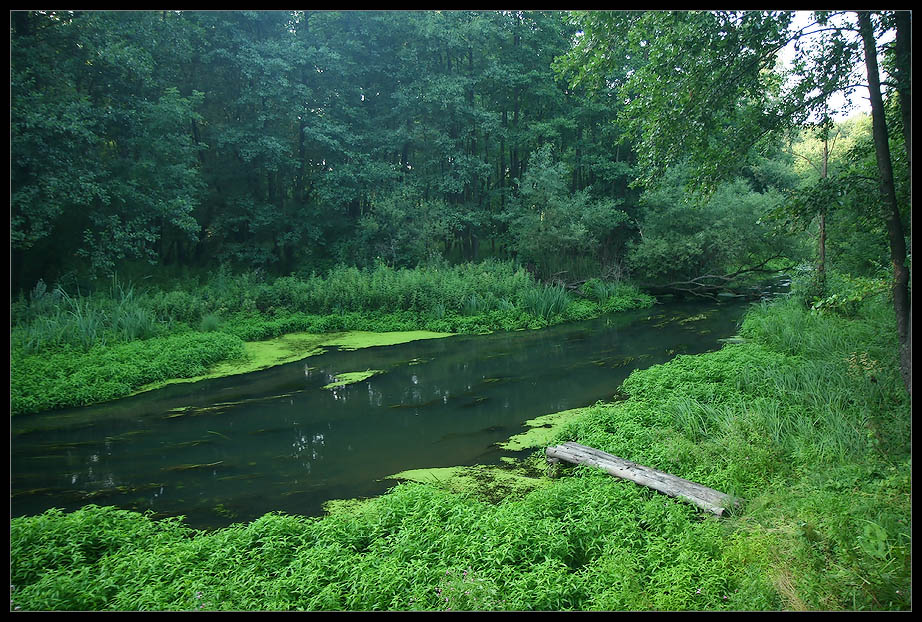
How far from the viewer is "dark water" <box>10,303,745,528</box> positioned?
5270 millimetres

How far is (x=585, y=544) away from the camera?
12.8 feet

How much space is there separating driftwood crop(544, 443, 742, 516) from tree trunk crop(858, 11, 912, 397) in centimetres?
234

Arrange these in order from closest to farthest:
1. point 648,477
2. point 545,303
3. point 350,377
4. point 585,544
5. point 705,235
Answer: point 585,544 → point 648,477 → point 350,377 → point 545,303 → point 705,235

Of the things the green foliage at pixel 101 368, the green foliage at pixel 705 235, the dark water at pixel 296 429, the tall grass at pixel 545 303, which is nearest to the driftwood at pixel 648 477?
the dark water at pixel 296 429

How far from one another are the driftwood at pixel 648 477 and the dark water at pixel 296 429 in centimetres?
76

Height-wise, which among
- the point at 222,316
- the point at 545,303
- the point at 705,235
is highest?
the point at 705,235

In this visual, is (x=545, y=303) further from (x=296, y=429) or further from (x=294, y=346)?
(x=296, y=429)

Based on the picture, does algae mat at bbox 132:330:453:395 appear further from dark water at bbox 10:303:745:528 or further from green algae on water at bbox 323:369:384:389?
green algae on water at bbox 323:369:384:389

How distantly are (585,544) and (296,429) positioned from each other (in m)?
4.27

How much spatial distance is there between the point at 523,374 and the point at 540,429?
2.94 meters

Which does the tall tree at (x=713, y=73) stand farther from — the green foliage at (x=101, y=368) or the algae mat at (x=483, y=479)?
the green foliage at (x=101, y=368)

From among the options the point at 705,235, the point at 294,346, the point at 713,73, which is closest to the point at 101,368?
the point at 294,346

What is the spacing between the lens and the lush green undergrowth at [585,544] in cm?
309

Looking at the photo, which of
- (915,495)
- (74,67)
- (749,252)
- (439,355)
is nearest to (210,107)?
(74,67)
